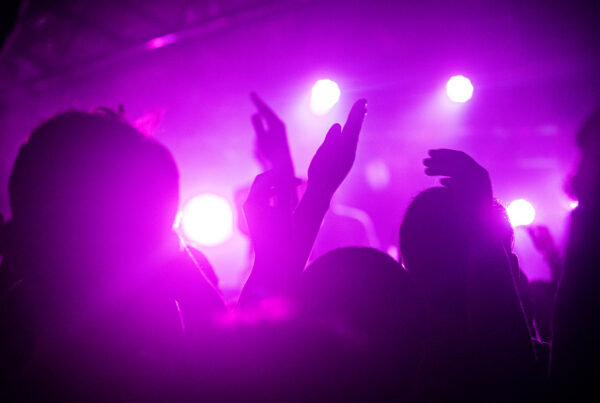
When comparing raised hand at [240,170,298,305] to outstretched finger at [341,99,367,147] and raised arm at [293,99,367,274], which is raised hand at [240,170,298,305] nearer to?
raised arm at [293,99,367,274]

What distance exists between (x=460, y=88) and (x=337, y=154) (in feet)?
21.3

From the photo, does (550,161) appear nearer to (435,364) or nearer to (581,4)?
(581,4)

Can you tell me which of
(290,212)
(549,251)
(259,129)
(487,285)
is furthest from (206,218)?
(487,285)

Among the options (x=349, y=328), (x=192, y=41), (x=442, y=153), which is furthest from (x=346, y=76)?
(x=349, y=328)

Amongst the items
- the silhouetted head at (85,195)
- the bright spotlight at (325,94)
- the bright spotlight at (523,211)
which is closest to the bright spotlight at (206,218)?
the bright spotlight at (325,94)

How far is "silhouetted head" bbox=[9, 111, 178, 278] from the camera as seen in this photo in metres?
0.77

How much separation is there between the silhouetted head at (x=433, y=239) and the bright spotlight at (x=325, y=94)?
17.4ft

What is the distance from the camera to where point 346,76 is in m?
6.59

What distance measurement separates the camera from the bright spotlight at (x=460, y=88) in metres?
6.46

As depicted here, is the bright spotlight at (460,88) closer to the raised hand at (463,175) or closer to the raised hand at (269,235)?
the raised hand at (463,175)

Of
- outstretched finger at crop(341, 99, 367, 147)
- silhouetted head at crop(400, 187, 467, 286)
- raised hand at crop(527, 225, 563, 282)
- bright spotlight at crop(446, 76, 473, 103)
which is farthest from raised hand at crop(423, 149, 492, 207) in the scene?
bright spotlight at crop(446, 76, 473, 103)

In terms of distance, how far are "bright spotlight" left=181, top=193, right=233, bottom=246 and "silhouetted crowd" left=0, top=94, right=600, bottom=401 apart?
826 centimetres

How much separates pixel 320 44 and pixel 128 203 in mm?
5644

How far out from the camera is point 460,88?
654 centimetres
